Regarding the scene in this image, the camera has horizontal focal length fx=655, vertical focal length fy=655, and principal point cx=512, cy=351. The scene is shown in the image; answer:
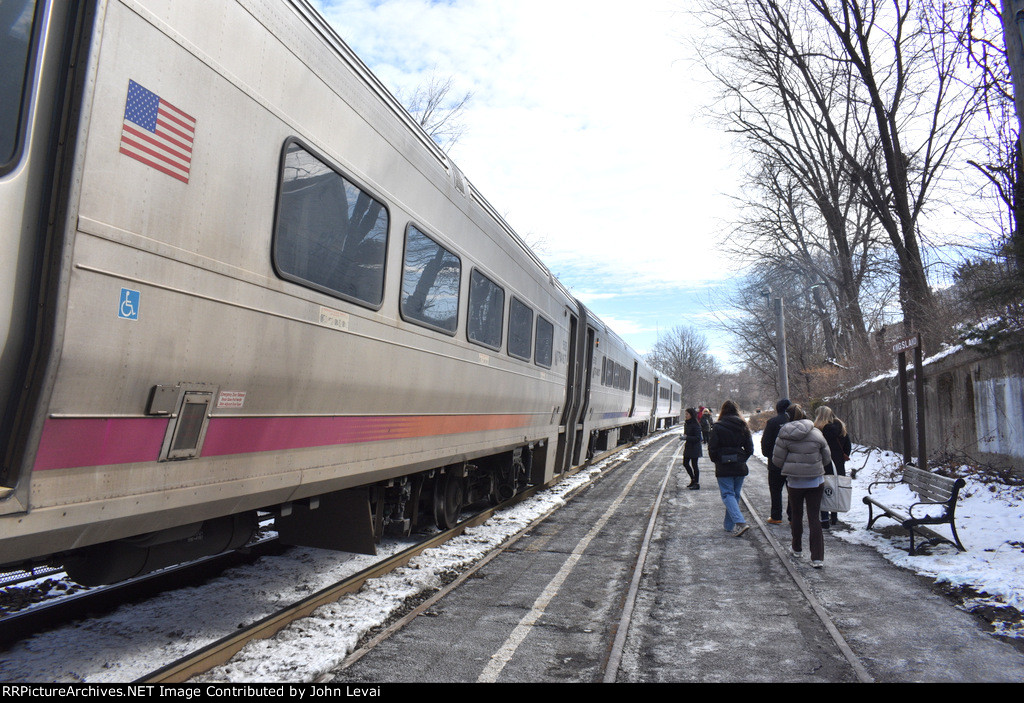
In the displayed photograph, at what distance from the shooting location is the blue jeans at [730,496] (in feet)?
24.9

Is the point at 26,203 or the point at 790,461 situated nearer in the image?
the point at 26,203

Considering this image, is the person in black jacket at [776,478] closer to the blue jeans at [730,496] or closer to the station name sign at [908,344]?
the blue jeans at [730,496]

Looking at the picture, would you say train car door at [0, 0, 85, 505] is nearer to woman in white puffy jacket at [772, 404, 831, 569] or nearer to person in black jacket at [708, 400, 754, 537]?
woman in white puffy jacket at [772, 404, 831, 569]

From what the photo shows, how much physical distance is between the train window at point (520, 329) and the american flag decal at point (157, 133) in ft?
16.7

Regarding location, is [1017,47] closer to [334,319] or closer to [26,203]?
[334,319]

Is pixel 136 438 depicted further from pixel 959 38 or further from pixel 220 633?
pixel 959 38

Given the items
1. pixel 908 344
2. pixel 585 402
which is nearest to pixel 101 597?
pixel 908 344

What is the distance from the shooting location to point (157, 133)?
2.61 m

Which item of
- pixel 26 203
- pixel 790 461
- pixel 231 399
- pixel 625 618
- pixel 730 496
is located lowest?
pixel 625 618

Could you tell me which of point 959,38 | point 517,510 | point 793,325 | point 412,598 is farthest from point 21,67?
point 793,325

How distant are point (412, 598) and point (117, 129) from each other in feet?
11.9

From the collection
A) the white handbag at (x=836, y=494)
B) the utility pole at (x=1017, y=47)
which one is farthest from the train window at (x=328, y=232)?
the utility pole at (x=1017, y=47)

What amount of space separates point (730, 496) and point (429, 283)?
4.65m

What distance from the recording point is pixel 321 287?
12.1 ft
